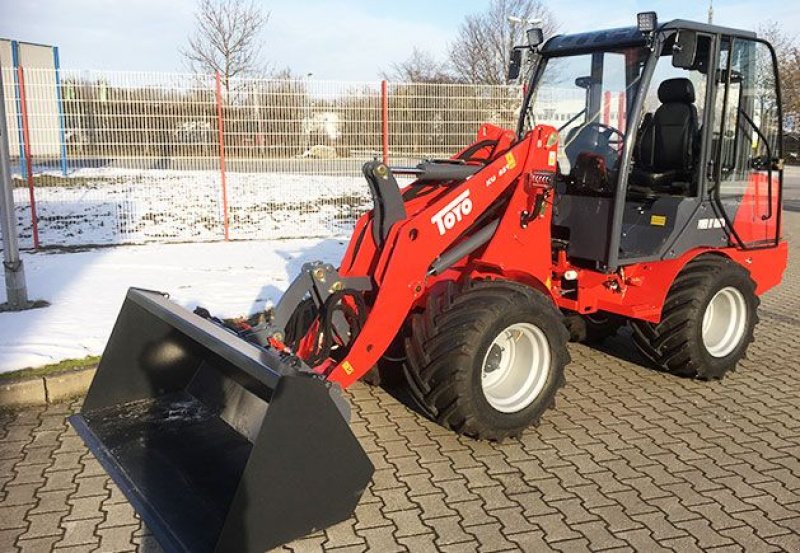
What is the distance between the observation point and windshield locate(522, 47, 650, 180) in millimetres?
5059

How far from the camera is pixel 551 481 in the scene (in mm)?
3744

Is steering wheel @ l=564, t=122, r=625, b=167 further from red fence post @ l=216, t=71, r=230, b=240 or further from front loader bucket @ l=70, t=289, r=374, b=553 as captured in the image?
red fence post @ l=216, t=71, r=230, b=240

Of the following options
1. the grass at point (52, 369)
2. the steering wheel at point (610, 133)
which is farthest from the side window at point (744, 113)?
the grass at point (52, 369)

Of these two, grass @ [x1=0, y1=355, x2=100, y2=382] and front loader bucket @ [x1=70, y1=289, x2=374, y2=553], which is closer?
front loader bucket @ [x1=70, y1=289, x2=374, y2=553]

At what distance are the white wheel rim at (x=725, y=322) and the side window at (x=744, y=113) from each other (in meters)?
0.79

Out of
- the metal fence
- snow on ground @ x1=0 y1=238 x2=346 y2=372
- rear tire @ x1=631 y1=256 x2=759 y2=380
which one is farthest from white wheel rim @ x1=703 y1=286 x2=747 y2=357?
the metal fence

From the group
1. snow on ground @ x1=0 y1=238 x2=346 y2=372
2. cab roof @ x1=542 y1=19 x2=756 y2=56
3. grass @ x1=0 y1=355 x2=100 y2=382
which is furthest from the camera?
snow on ground @ x1=0 y1=238 x2=346 y2=372

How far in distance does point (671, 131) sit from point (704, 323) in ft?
4.83

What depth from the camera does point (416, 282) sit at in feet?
13.3

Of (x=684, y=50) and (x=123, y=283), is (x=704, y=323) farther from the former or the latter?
(x=123, y=283)

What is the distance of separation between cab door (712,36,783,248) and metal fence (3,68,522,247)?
4.85 metres

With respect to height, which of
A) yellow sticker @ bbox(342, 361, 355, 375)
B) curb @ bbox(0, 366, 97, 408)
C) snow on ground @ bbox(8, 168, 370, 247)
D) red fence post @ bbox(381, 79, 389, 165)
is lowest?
curb @ bbox(0, 366, 97, 408)

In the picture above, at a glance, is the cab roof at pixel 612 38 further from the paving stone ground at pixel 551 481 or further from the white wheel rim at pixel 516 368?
the paving stone ground at pixel 551 481

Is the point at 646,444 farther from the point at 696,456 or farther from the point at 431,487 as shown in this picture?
the point at 431,487
